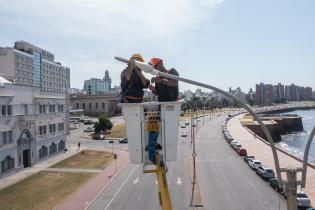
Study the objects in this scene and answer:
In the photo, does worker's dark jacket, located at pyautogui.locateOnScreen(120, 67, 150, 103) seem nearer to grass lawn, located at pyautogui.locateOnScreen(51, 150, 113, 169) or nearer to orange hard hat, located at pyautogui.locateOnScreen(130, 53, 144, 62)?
orange hard hat, located at pyautogui.locateOnScreen(130, 53, 144, 62)

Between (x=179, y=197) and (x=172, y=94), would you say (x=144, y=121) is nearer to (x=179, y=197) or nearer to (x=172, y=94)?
(x=172, y=94)

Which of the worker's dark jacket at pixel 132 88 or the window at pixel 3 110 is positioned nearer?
the worker's dark jacket at pixel 132 88

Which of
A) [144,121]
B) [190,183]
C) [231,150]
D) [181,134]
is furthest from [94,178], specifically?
[181,134]

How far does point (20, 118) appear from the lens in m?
51.6

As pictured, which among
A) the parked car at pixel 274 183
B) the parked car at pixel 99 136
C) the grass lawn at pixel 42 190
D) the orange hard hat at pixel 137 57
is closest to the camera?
the orange hard hat at pixel 137 57

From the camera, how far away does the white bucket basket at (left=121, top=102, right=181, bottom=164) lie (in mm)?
15148

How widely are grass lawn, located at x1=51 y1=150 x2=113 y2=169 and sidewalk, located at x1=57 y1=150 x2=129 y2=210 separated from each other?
89.0 inches

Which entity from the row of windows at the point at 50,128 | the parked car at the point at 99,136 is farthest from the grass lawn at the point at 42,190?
the parked car at the point at 99,136

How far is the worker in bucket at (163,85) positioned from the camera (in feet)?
50.2

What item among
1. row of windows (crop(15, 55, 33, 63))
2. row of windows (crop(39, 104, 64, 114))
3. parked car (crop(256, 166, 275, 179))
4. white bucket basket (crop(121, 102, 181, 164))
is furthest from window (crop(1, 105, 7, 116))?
row of windows (crop(15, 55, 33, 63))

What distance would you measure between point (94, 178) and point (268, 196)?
20.8 m

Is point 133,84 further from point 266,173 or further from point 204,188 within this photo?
point 266,173

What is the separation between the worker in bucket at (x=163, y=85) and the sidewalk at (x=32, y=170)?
33.2 metres

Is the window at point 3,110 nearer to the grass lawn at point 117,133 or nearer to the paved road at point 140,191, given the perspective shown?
the paved road at point 140,191
